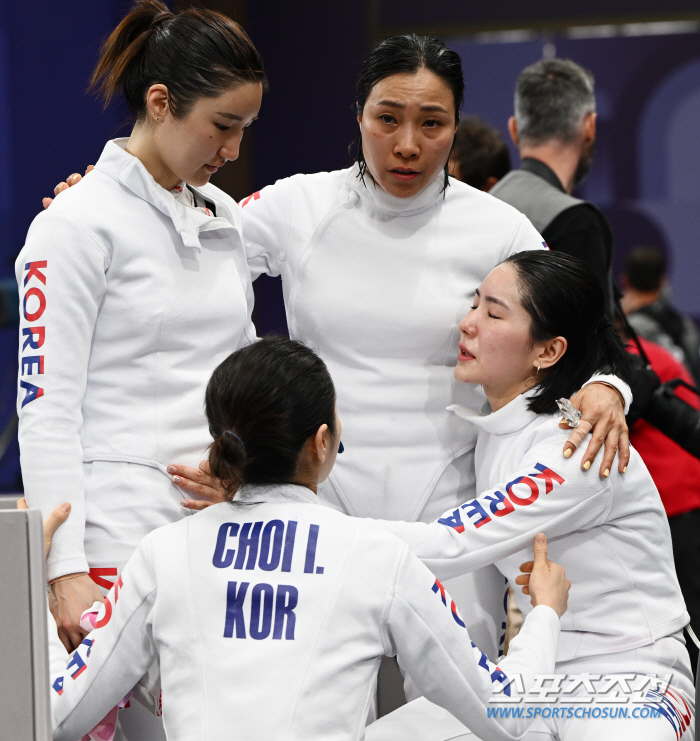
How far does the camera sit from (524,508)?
5.68ft

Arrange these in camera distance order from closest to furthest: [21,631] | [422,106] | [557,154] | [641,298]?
[21,631]
[422,106]
[557,154]
[641,298]

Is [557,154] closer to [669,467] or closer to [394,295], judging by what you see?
[669,467]

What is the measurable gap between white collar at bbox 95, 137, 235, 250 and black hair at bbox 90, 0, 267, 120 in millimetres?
96

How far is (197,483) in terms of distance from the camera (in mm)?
1657

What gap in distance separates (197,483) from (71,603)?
0.91ft

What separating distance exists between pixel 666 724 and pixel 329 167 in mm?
4773

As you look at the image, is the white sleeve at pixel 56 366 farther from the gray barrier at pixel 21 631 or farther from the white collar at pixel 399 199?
the white collar at pixel 399 199

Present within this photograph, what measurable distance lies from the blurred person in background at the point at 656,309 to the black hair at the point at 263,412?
399 cm

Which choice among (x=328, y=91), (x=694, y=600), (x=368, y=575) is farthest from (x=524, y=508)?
(x=328, y=91)

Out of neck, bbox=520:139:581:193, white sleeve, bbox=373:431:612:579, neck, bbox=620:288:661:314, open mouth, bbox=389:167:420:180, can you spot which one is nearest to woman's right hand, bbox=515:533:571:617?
white sleeve, bbox=373:431:612:579

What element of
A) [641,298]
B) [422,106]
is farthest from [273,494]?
[641,298]

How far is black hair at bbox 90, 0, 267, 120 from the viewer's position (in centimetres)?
162

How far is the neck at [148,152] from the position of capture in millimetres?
1700

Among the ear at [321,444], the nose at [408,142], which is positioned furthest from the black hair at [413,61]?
the ear at [321,444]
